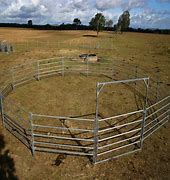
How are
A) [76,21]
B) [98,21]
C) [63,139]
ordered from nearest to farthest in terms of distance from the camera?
[63,139] → [98,21] → [76,21]

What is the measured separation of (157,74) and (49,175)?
1374cm

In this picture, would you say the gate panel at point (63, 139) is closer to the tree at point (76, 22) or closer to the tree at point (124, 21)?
the tree at point (124, 21)

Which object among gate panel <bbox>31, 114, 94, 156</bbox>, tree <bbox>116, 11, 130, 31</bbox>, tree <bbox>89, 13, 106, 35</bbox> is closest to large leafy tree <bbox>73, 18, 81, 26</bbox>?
tree <bbox>116, 11, 130, 31</bbox>

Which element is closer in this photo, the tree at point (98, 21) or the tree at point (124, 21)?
the tree at point (98, 21)

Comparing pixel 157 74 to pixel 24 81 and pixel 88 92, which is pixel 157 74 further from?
pixel 24 81

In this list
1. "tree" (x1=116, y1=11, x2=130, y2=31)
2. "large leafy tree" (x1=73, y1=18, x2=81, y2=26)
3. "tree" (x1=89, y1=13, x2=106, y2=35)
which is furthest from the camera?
"large leafy tree" (x1=73, y1=18, x2=81, y2=26)

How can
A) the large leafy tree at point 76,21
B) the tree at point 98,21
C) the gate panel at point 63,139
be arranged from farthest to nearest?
the large leafy tree at point 76,21 → the tree at point 98,21 → the gate panel at point 63,139

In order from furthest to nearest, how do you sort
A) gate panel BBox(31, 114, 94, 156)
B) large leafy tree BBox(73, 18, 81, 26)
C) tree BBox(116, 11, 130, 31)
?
large leafy tree BBox(73, 18, 81, 26)
tree BBox(116, 11, 130, 31)
gate panel BBox(31, 114, 94, 156)

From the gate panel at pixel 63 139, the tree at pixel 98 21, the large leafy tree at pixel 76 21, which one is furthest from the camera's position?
the large leafy tree at pixel 76 21

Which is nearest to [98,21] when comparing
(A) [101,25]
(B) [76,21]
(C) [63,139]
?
(A) [101,25]

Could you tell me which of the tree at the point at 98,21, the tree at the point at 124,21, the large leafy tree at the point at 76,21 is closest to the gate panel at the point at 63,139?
the tree at the point at 98,21

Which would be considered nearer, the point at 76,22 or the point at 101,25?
the point at 101,25

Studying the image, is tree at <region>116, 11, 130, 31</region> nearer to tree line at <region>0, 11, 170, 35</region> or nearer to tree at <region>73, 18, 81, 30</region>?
tree line at <region>0, 11, 170, 35</region>

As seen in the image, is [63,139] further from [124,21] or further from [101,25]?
[124,21]
